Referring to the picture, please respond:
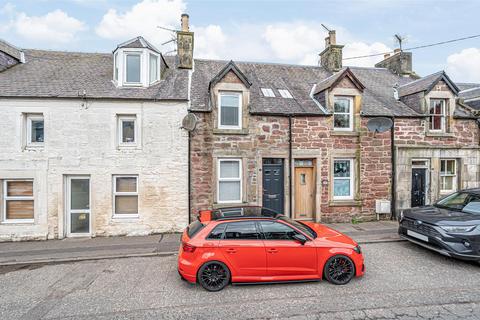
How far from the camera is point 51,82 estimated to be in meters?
9.80

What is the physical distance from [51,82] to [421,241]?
14299mm

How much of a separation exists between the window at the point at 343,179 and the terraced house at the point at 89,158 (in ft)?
21.7

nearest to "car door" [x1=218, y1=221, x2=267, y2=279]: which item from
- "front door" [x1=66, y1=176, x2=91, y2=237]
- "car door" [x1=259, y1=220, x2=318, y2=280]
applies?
"car door" [x1=259, y1=220, x2=318, y2=280]

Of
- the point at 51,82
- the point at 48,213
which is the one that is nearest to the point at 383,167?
the point at 48,213

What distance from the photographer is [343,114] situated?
431 inches

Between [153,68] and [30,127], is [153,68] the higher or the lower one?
the higher one

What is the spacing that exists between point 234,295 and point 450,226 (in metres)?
5.91

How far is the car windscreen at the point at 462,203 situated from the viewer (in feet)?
23.1

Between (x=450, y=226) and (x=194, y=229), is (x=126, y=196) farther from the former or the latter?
(x=450, y=226)

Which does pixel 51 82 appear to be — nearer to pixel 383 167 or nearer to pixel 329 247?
pixel 329 247

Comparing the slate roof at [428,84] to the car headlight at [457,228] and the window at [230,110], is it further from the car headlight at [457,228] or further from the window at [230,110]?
the window at [230,110]

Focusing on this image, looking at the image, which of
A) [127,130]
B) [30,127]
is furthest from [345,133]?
[30,127]

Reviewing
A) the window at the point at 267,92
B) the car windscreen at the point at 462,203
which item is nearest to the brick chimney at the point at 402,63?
the window at the point at 267,92

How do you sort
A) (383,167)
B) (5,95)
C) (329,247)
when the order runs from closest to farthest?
(329,247), (5,95), (383,167)
